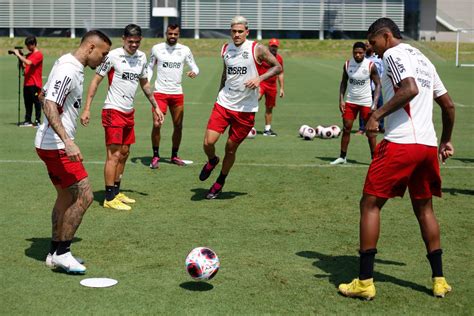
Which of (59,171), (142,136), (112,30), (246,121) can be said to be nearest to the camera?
(59,171)

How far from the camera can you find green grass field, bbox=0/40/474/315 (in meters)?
6.51

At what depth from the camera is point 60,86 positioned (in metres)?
7.19

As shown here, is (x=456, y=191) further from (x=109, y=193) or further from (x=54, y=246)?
(x=54, y=246)

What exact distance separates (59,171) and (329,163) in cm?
769

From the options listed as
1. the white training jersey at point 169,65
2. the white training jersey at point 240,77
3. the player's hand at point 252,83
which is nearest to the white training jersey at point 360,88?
the white training jersey at point 169,65

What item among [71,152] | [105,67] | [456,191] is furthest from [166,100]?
[71,152]

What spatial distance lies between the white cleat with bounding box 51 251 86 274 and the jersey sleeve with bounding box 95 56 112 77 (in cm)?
418

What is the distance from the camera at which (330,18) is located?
287ft

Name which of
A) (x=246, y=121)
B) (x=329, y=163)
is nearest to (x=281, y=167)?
(x=329, y=163)

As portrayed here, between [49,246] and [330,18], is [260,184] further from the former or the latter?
[330,18]

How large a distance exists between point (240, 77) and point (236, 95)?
0.26 meters

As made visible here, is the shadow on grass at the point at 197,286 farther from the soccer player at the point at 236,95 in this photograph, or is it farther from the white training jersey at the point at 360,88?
the white training jersey at the point at 360,88

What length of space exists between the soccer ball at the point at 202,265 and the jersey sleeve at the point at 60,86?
1.88m

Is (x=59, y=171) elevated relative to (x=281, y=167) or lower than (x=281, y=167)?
elevated
